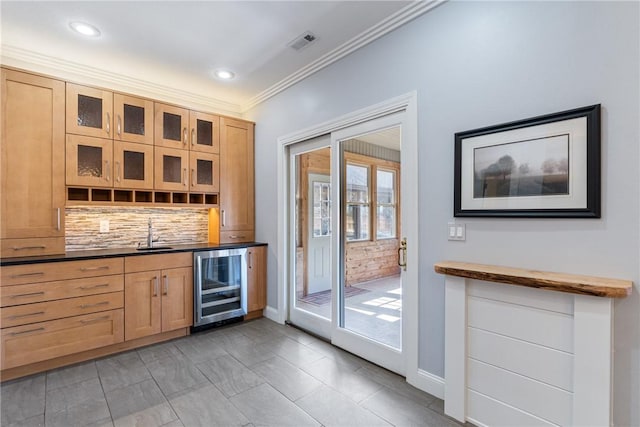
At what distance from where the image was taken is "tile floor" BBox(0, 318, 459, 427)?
6.46 feet

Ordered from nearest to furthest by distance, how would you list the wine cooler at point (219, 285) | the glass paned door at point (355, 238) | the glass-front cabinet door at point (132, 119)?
the glass paned door at point (355, 238) < the glass-front cabinet door at point (132, 119) < the wine cooler at point (219, 285)

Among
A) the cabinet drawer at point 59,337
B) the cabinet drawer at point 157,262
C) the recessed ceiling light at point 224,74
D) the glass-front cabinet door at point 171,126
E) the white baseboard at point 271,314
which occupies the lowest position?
the white baseboard at point 271,314

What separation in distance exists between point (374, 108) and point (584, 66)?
1.38 m

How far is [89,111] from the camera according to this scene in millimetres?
3020

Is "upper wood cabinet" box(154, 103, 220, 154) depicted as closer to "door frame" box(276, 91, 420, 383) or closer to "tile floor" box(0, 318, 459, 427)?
"door frame" box(276, 91, 420, 383)

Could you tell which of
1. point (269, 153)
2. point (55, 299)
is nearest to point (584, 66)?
point (269, 153)

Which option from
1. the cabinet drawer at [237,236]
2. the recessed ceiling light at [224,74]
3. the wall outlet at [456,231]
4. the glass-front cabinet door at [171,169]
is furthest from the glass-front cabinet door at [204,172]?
the wall outlet at [456,231]

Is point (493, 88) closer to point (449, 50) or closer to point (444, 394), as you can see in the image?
point (449, 50)

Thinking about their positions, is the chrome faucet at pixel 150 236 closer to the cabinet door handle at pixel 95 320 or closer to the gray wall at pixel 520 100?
the cabinet door handle at pixel 95 320

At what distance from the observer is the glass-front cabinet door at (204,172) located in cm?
366

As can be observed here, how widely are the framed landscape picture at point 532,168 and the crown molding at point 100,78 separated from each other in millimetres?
3437

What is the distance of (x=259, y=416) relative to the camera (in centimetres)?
199

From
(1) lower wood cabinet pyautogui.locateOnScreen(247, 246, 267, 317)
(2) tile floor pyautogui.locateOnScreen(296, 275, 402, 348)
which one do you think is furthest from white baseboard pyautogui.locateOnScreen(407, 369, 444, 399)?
(1) lower wood cabinet pyautogui.locateOnScreen(247, 246, 267, 317)

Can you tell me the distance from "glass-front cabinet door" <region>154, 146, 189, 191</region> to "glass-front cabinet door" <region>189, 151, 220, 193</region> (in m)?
0.07
